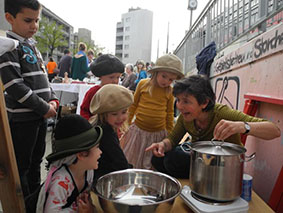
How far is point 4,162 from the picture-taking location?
3.13 ft

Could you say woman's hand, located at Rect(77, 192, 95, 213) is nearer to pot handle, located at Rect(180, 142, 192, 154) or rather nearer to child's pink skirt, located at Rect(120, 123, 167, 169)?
pot handle, located at Rect(180, 142, 192, 154)

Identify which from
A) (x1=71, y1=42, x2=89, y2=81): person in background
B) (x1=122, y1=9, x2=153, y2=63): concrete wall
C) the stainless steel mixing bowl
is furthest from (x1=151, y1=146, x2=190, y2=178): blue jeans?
(x1=122, y1=9, x2=153, y2=63): concrete wall

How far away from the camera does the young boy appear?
5.28 feet

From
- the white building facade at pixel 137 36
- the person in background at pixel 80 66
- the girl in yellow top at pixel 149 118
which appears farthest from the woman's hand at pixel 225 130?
the white building facade at pixel 137 36

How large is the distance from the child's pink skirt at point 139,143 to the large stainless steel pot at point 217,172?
1356 mm

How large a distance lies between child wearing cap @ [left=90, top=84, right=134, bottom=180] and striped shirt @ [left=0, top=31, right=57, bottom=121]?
1.45ft

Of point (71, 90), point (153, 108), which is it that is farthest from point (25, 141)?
point (71, 90)

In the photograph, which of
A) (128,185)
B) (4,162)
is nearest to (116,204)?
(128,185)

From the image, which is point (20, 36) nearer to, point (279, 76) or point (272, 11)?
point (279, 76)

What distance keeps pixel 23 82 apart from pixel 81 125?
82cm

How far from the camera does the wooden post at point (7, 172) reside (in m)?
0.92

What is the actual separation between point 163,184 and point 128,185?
0.63 feet

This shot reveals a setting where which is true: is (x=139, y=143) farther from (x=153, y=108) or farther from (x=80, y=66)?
(x=80, y=66)

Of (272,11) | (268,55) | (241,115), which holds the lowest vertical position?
(241,115)
